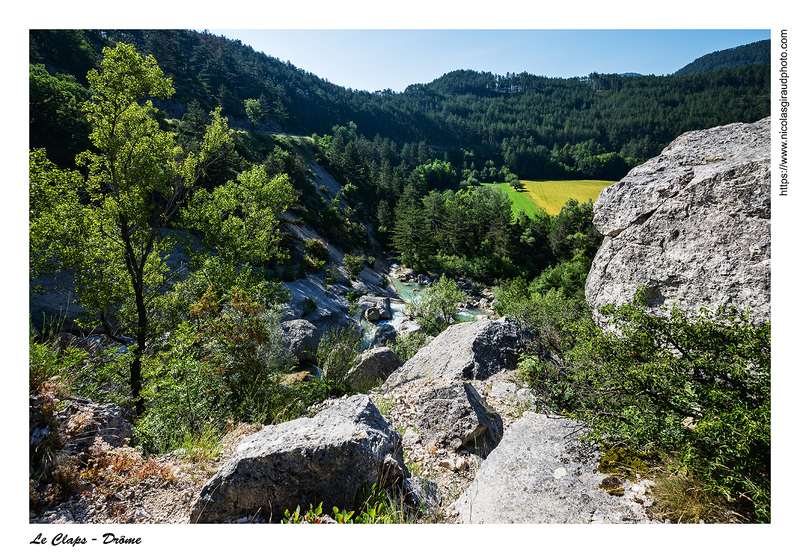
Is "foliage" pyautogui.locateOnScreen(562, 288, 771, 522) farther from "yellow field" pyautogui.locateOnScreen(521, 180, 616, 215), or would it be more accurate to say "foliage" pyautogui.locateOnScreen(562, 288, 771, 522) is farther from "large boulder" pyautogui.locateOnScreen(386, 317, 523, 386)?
"yellow field" pyautogui.locateOnScreen(521, 180, 616, 215)

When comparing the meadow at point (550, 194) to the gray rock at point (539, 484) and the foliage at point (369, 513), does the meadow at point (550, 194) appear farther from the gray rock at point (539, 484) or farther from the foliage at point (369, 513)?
the foliage at point (369, 513)

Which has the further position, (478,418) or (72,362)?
(478,418)

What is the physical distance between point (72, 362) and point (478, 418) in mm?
6800

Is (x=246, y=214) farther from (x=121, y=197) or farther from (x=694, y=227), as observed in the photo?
(x=694, y=227)

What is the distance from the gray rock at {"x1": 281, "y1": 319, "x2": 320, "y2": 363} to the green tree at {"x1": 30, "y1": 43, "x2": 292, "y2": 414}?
6.20 meters

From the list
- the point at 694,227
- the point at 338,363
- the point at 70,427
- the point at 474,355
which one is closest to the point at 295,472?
the point at 70,427

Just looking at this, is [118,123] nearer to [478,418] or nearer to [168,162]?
[168,162]

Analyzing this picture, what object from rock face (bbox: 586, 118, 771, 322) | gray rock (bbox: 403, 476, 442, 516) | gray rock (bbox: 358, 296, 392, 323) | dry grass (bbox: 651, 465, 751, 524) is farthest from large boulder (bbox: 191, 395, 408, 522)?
gray rock (bbox: 358, 296, 392, 323)

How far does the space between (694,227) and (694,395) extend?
4.47 metres

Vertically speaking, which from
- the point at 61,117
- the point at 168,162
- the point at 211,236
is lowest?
the point at 211,236

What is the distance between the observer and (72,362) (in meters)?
5.05

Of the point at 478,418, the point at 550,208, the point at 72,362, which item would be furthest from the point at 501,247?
the point at 72,362

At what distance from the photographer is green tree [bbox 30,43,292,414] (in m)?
7.23
